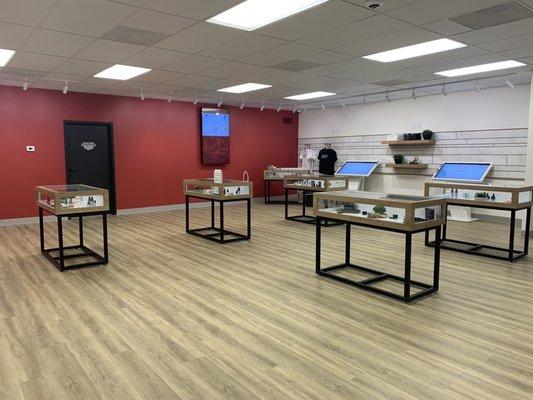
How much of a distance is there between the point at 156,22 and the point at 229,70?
2.34 m

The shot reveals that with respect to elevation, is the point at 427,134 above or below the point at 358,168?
above

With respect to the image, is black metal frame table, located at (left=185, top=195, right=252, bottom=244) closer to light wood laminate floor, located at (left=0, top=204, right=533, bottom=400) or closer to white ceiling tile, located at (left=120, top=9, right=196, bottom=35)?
light wood laminate floor, located at (left=0, top=204, right=533, bottom=400)

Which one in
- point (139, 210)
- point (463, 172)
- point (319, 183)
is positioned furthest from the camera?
point (139, 210)

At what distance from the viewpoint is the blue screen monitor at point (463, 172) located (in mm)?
7852

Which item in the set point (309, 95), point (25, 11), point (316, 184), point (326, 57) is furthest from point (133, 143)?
point (25, 11)

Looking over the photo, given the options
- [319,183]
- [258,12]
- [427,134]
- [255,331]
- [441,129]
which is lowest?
[255,331]

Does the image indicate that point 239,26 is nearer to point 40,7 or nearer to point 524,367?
point 40,7

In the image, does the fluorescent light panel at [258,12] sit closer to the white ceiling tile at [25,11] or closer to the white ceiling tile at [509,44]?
the white ceiling tile at [25,11]

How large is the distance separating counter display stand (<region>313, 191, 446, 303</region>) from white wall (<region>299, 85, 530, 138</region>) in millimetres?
4966

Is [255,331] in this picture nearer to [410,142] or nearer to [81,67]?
[81,67]

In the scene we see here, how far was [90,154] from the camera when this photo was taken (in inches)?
343

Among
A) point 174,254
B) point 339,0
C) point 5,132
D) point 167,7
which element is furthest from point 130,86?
point 339,0

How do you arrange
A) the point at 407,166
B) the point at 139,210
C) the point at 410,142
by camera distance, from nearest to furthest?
the point at 410,142, the point at 407,166, the point at 139,210

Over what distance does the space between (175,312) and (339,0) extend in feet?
10.0
